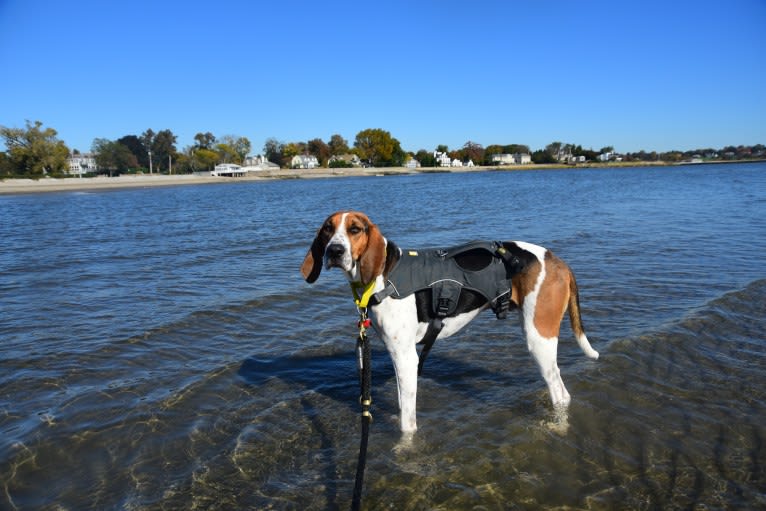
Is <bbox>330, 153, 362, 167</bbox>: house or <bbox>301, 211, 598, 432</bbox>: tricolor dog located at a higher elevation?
<bbox>330, 153, 362, 167</bbox>: house

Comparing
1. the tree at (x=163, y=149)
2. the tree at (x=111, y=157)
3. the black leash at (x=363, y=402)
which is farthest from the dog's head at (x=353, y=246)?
the tree at (x=163, y=149)

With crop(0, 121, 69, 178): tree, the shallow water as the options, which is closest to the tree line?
crop(0, 121, 69, 178): tree

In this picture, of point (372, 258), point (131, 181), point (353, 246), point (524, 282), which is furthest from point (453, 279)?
point (131, 181)

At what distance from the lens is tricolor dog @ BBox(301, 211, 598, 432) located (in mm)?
4230

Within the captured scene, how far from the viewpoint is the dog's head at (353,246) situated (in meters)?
4.07

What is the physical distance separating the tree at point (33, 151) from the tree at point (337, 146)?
98.0 metres

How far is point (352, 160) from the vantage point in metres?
168

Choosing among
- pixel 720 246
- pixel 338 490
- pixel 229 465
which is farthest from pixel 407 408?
pixel 720 246

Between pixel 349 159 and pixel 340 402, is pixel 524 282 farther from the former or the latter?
pixel 349 159

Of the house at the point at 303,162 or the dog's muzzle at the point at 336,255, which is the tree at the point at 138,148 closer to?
the house at the point at 303,162

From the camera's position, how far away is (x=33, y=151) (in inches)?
Result: 3396

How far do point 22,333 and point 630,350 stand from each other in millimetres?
8966

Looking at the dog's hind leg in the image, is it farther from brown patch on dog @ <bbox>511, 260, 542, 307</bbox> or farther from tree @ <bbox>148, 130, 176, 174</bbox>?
tree @ <bbox>148, 130, 176, 174</bbox>

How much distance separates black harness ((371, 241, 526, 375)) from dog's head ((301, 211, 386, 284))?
0.84ft
